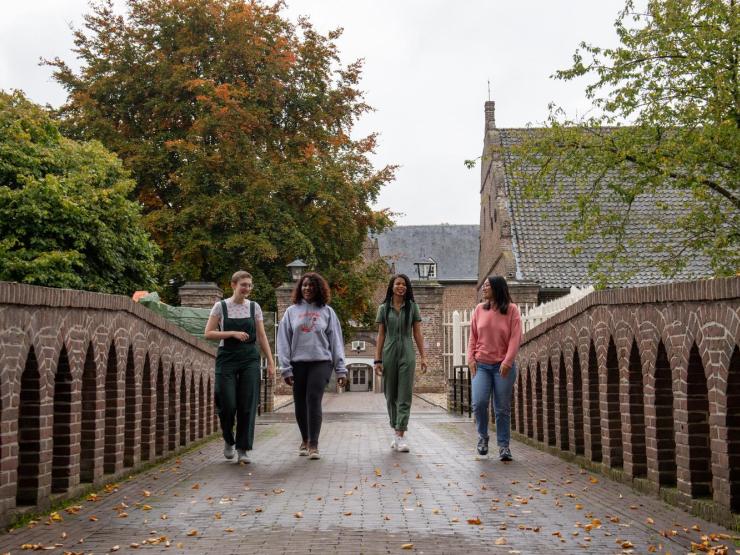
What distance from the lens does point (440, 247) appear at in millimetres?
66375

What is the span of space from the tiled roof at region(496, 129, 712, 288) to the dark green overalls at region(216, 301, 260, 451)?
705 inches

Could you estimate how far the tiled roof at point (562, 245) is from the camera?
90.8 feet

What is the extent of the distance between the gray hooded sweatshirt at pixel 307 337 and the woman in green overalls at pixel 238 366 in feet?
1.05

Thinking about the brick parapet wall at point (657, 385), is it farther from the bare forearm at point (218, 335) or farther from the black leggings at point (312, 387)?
the bare forearm at point (218, 335)

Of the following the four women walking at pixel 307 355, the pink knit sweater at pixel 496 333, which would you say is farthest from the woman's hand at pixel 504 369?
the pink knit sweater at pixel 496 333

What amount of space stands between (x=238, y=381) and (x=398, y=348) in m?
1.93

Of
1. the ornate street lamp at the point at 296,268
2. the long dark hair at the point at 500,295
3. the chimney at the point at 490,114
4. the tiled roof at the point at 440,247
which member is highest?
the chimney at the point at 490,114

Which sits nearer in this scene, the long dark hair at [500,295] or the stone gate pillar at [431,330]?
the long dark hair at [500,295]

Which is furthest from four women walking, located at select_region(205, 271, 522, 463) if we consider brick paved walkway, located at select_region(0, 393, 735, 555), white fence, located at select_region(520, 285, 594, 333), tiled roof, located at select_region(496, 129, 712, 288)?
tiled roof, located at select_region(496, 129, 712, 288)

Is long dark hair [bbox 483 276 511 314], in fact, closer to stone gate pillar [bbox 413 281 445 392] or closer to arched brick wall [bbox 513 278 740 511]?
arched brick wall [bbox 513 278 740 511]

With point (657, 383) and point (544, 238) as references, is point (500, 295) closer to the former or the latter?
point (657, 383)

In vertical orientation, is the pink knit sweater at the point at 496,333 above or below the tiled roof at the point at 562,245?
A: below

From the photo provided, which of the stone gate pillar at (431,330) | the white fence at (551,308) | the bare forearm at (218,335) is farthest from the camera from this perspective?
the stone gate pillar at (431,330)

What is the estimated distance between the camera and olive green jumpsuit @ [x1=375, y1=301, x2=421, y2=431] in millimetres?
10602
